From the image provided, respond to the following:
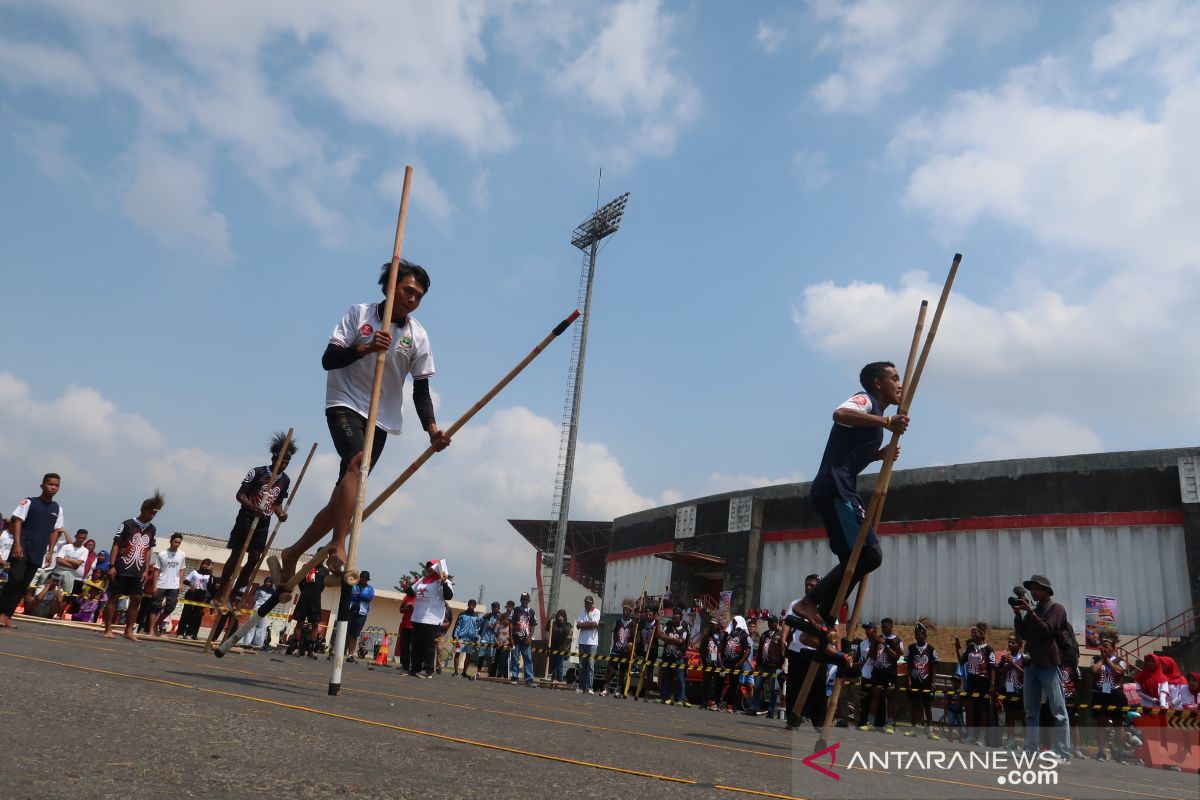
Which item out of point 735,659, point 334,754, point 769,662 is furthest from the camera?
point 735,659

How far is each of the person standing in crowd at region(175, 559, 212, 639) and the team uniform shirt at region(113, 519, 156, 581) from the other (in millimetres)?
6727

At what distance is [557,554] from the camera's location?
1200 inches

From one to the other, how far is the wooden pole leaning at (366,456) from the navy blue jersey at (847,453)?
2.94m

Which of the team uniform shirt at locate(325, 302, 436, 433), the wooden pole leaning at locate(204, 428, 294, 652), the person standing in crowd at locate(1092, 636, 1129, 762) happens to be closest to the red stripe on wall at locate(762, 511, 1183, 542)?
the person standing in crowd at locate(1092, 636, 1129, 762)

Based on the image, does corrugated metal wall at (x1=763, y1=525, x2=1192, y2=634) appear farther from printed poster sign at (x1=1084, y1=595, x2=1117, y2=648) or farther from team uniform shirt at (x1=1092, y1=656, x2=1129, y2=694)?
team uniform shirt at (x1=1092, y1=656, x2=1129, y2=694)

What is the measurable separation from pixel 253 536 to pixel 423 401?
407cm

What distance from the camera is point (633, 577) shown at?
125ft

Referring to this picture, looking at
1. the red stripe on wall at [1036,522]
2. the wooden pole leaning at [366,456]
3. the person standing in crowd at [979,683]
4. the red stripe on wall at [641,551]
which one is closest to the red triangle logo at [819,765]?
the wooden pole leaning at [366,456]

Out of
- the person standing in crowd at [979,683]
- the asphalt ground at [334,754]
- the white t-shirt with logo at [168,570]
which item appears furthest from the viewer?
the person standing in crowd at [979,683]

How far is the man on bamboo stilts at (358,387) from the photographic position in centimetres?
526

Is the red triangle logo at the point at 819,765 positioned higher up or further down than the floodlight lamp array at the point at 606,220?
further down

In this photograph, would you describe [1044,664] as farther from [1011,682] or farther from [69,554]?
[69,554]

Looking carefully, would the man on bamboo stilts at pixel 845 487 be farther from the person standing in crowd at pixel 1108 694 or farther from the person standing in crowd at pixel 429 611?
the person standing in crowd at pixel 1108 694

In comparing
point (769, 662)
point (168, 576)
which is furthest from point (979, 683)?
point (168, 576)
